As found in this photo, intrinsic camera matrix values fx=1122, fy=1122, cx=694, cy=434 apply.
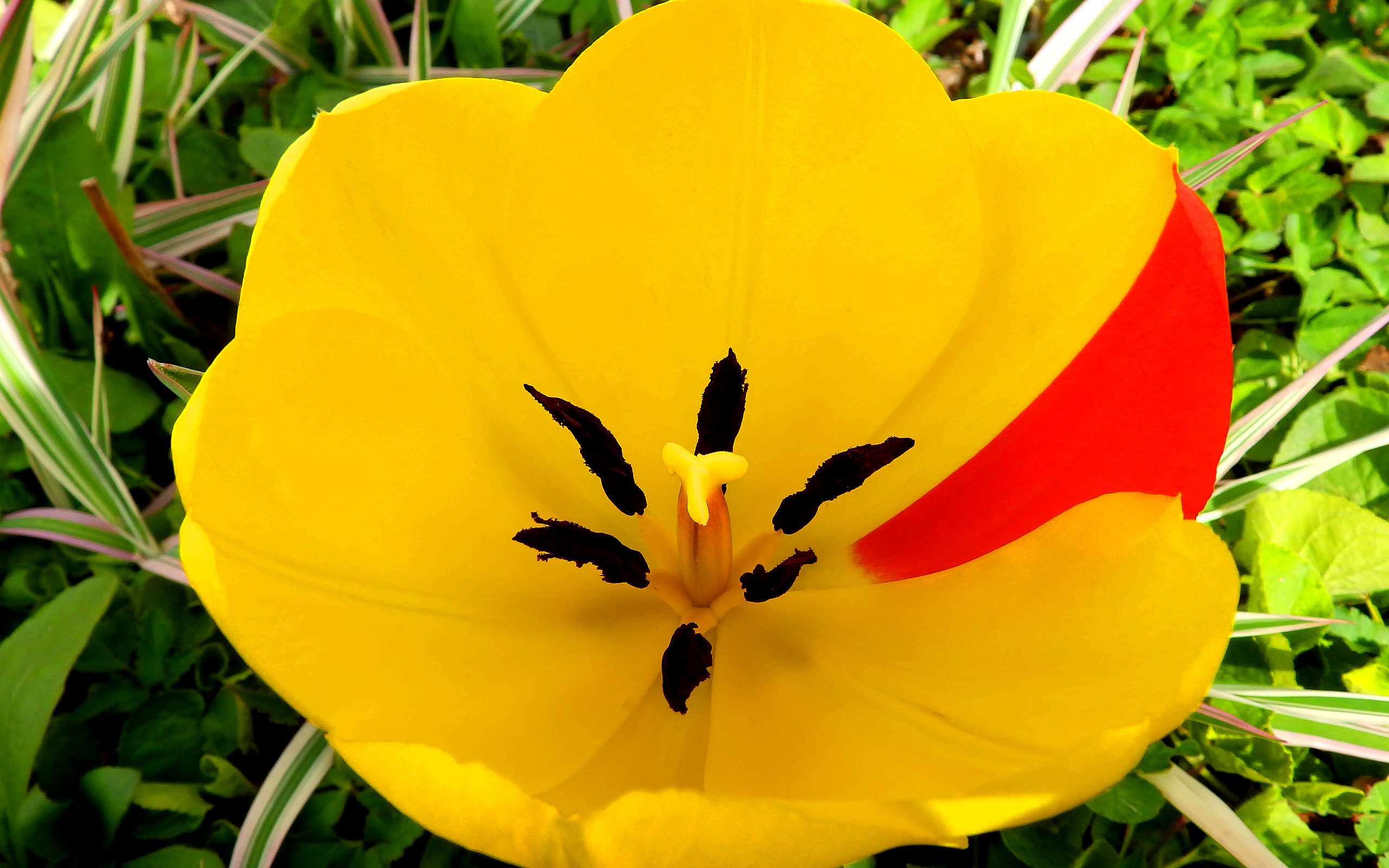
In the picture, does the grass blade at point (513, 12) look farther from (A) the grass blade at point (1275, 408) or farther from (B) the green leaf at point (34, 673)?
(A) the grass blade at point (1275, 408)

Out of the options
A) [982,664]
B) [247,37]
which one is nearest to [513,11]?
[247,37]

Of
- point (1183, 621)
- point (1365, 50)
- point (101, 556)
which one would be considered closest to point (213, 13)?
point (101, 556)

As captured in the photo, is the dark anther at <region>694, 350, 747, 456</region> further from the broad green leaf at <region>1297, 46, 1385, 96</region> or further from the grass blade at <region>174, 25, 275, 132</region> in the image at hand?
the broad green leaf at <region>1297, 46, 1385, 96</region>

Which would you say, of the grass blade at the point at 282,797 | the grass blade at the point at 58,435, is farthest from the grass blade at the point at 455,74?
the grass blade at the point at 282,797

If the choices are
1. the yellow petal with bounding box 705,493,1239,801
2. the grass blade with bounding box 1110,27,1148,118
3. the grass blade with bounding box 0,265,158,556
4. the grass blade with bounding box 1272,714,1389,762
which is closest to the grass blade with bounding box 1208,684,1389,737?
the grass blade with bounding box 1272,714,1389,762

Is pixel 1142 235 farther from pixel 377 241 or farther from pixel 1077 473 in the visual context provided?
pixel 377 241

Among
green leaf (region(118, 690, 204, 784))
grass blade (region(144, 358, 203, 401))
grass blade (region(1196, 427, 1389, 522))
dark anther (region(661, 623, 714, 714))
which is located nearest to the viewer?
dark anther (region(661, 623, 714, 714))
